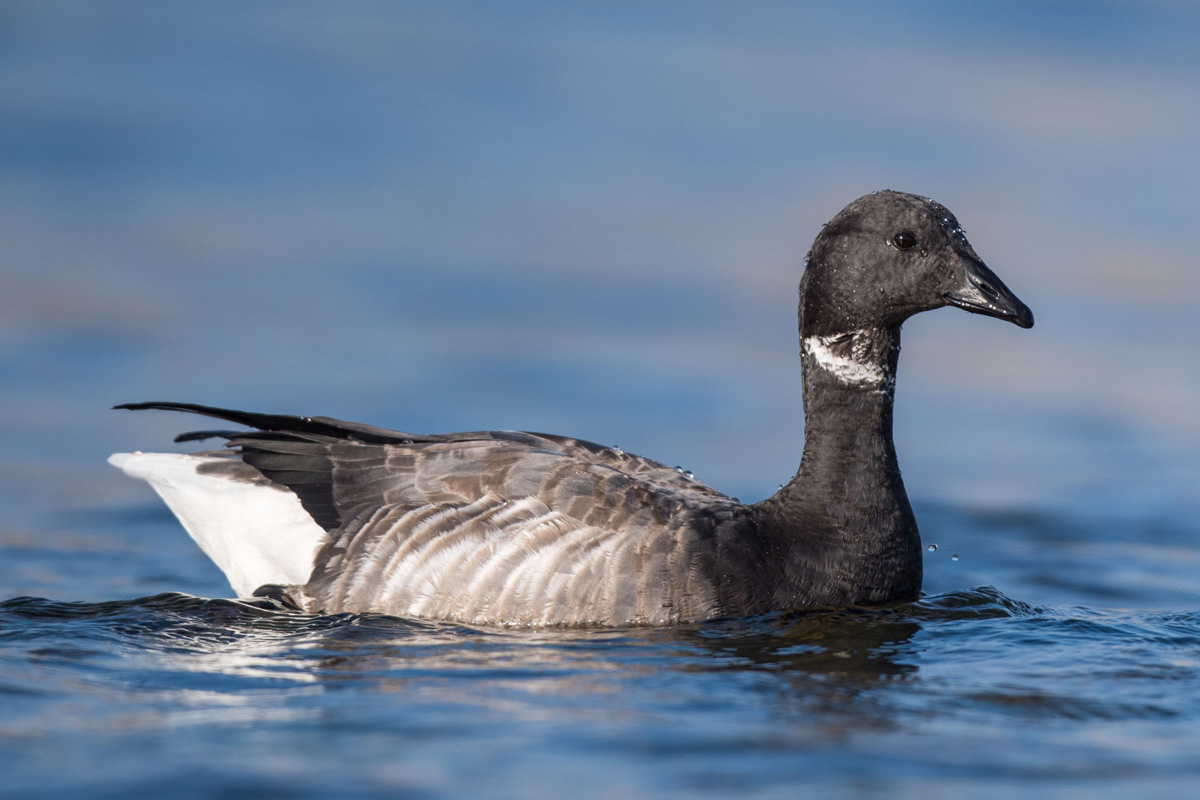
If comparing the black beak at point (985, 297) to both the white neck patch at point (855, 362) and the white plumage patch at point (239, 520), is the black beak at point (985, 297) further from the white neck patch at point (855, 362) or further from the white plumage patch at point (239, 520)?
the white plumage patch at point (239, 520)

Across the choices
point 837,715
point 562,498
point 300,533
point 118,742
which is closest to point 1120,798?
point 837,715

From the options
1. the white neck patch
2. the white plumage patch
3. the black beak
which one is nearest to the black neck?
the white neck patch

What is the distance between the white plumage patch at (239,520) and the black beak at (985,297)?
149 inches

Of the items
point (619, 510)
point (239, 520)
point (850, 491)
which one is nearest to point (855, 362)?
point (850, 491)

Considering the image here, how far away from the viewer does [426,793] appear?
5602 millimetres

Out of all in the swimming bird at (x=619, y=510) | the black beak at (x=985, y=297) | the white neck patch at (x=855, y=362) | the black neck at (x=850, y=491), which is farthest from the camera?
the white neck patch at (x=855, y=362)

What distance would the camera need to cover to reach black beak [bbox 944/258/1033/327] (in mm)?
7867

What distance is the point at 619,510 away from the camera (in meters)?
7.86

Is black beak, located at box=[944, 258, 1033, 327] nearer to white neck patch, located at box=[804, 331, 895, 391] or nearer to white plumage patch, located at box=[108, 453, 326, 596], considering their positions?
white neck patch, located at box=[804, 331, 895, 391]

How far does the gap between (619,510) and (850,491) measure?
4.36ft

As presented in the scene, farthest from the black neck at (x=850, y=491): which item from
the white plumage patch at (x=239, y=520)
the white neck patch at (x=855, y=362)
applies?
the white plumage patch at (x=239, y=520)

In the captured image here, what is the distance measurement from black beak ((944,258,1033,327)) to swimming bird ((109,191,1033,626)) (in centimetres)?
1

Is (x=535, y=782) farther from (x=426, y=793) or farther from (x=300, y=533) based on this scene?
(x=300, y=533)

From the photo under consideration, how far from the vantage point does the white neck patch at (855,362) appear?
27.0ft
